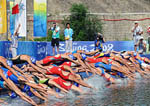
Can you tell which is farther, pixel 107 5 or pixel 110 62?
pixel 107 5

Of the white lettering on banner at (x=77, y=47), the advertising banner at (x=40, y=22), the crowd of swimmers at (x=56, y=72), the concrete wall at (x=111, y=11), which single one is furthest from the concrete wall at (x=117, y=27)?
the crowd of swimmers at (x=56, y=72)

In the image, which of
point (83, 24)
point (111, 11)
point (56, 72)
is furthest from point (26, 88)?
point (111, 11)

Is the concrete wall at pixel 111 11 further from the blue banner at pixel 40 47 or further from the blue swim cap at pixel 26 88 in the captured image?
the blue swim cap at pixel 26 88

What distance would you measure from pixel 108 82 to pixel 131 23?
Answer: 19701mm

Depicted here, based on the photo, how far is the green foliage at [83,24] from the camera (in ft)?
112

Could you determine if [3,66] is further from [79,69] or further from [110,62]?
[110,62]

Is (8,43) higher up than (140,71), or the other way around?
(8,43)

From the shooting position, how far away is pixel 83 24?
3444 centimetres

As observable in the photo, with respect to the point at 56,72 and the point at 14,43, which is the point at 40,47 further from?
the point at 56,72

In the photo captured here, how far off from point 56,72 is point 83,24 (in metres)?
21.6

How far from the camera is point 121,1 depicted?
55781 millimetres

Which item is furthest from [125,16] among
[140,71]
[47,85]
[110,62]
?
[47,85]

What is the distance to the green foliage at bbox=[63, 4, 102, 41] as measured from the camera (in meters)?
34.2

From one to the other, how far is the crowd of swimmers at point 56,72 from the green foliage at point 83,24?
13415mm
